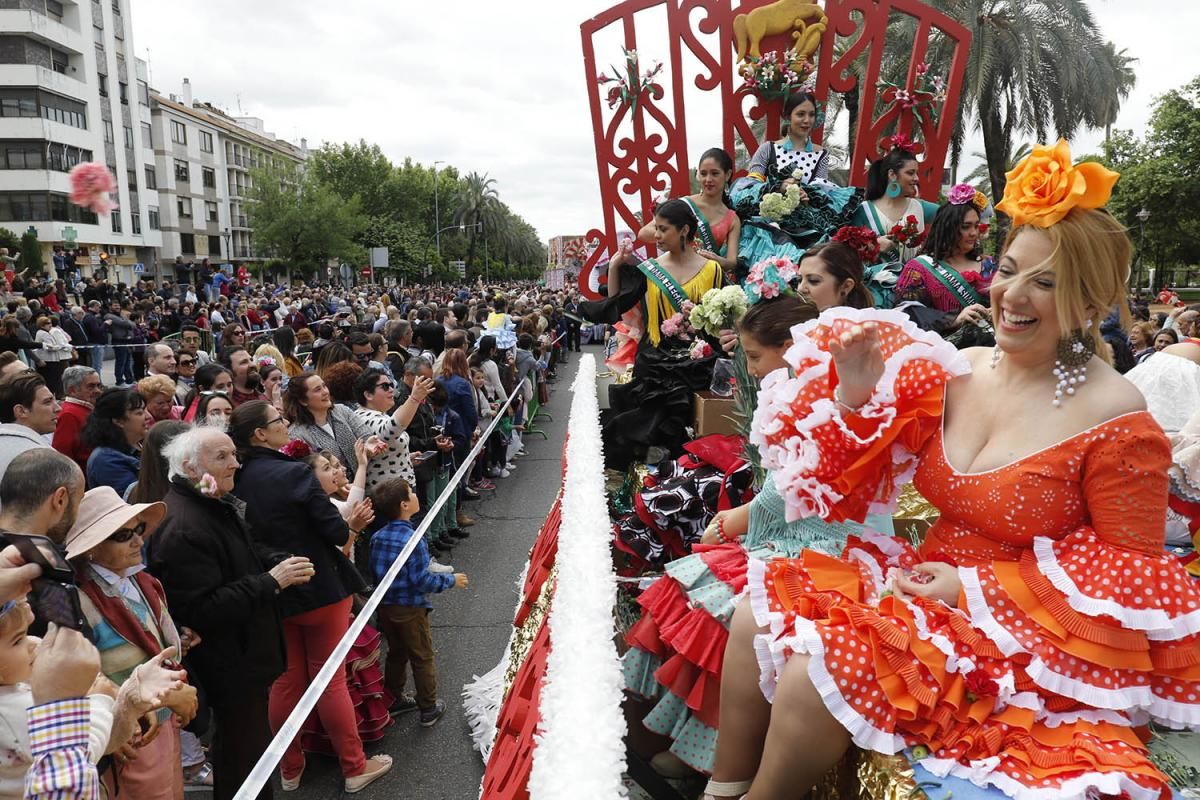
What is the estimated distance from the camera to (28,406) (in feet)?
14.9

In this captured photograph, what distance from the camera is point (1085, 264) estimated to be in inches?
64.9

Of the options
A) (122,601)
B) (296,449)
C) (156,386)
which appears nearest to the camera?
(122,601)

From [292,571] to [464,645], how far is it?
209cm

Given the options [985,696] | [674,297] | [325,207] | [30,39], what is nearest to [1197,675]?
[985,696]

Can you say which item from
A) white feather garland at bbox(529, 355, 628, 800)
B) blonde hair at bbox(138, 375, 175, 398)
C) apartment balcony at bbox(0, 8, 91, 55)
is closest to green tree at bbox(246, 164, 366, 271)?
apartment balcony at bbox(0, 8, 91, 55)

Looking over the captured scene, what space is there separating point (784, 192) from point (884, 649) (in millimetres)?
3599

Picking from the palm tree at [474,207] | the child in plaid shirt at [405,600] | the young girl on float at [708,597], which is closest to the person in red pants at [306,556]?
the child in plaid shirt at [405,600]

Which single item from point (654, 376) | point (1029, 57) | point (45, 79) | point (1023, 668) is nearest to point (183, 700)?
point (1023, 668)

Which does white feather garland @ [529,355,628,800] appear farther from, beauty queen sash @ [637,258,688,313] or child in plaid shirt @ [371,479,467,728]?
beauty queen sash @ [637,258,688,313]

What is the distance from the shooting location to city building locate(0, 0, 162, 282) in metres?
33.9

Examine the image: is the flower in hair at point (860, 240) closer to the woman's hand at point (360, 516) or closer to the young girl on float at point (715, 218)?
the young girl on float at point (715, 218)

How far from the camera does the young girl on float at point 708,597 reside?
7.00 ft

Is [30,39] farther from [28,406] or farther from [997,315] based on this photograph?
[997,315]

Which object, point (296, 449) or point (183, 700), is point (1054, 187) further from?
point (296, 449)
